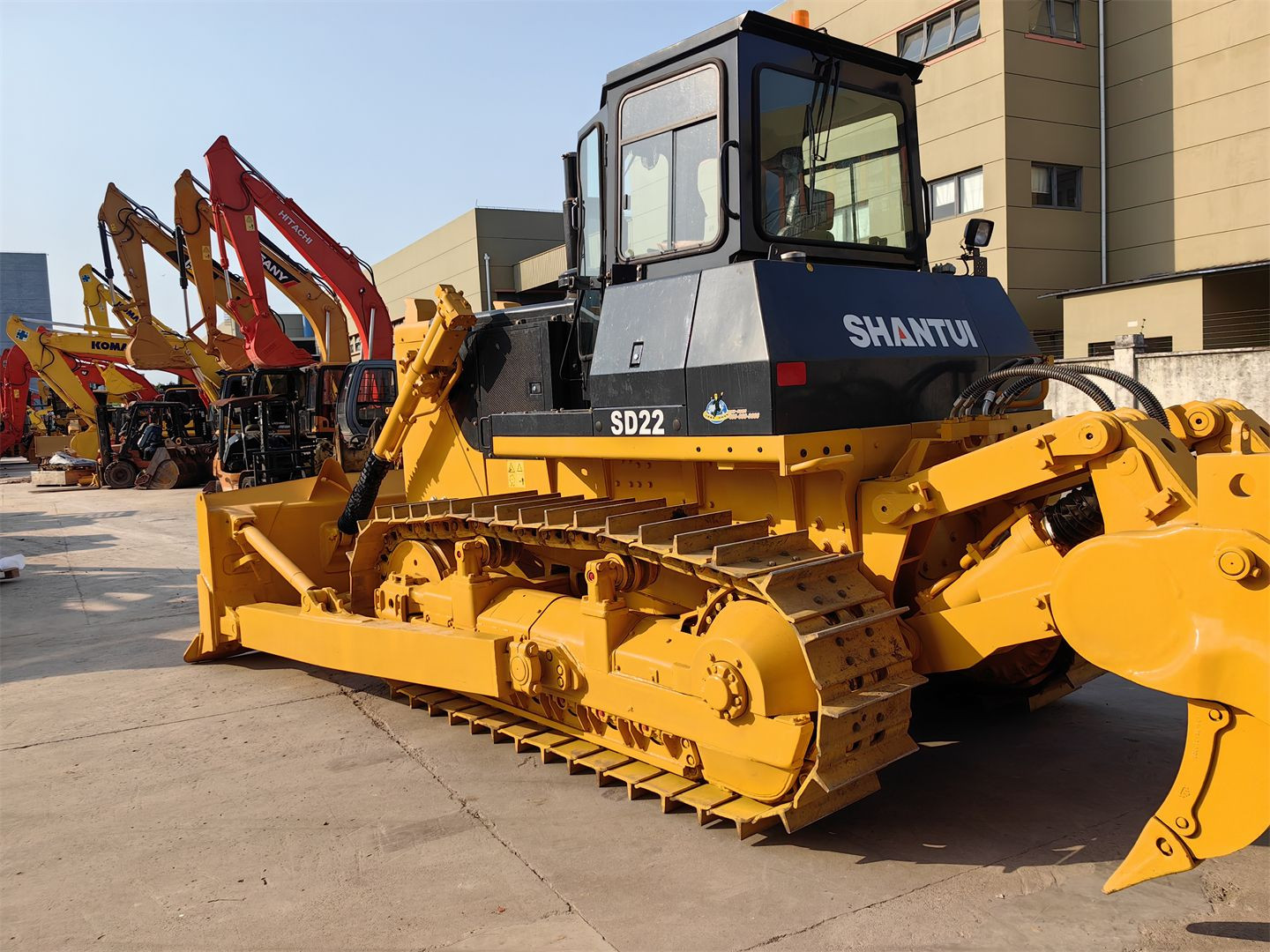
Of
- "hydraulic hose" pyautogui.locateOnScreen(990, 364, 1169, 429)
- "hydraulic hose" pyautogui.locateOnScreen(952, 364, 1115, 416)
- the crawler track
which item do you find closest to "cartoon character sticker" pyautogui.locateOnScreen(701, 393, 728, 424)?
the crawler track

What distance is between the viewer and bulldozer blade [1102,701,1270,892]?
111 inches

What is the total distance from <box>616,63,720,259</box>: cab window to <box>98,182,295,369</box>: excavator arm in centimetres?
1364

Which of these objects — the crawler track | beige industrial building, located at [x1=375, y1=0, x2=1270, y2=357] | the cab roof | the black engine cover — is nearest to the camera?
the crawler track

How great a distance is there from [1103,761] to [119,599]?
8127 mm

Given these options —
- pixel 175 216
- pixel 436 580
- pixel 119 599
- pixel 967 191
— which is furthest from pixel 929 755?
pixel 967 191

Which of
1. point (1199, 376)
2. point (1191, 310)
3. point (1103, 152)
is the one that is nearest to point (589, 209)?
point (1199, 376)

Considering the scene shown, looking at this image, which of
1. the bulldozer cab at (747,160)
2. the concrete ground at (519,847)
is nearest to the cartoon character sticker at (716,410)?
the bulldozer cab at (747,160)

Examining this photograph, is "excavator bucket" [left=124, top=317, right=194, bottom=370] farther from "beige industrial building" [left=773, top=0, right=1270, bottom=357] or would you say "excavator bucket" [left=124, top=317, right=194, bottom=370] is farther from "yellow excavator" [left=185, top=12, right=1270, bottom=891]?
"yellow excavator" [left=185, top=12, right=1270, bottom=891]

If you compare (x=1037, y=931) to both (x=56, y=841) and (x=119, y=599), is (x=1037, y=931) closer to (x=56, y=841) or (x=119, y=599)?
(x=56, y=841)

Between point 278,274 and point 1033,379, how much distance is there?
15.5 m

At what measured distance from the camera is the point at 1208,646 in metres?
2.84

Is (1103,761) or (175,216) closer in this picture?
(1103,761)

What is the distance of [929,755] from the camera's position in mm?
4566

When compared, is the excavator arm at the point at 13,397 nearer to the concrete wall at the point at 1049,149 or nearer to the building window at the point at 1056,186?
the concrete wall at the point at 1049,149
